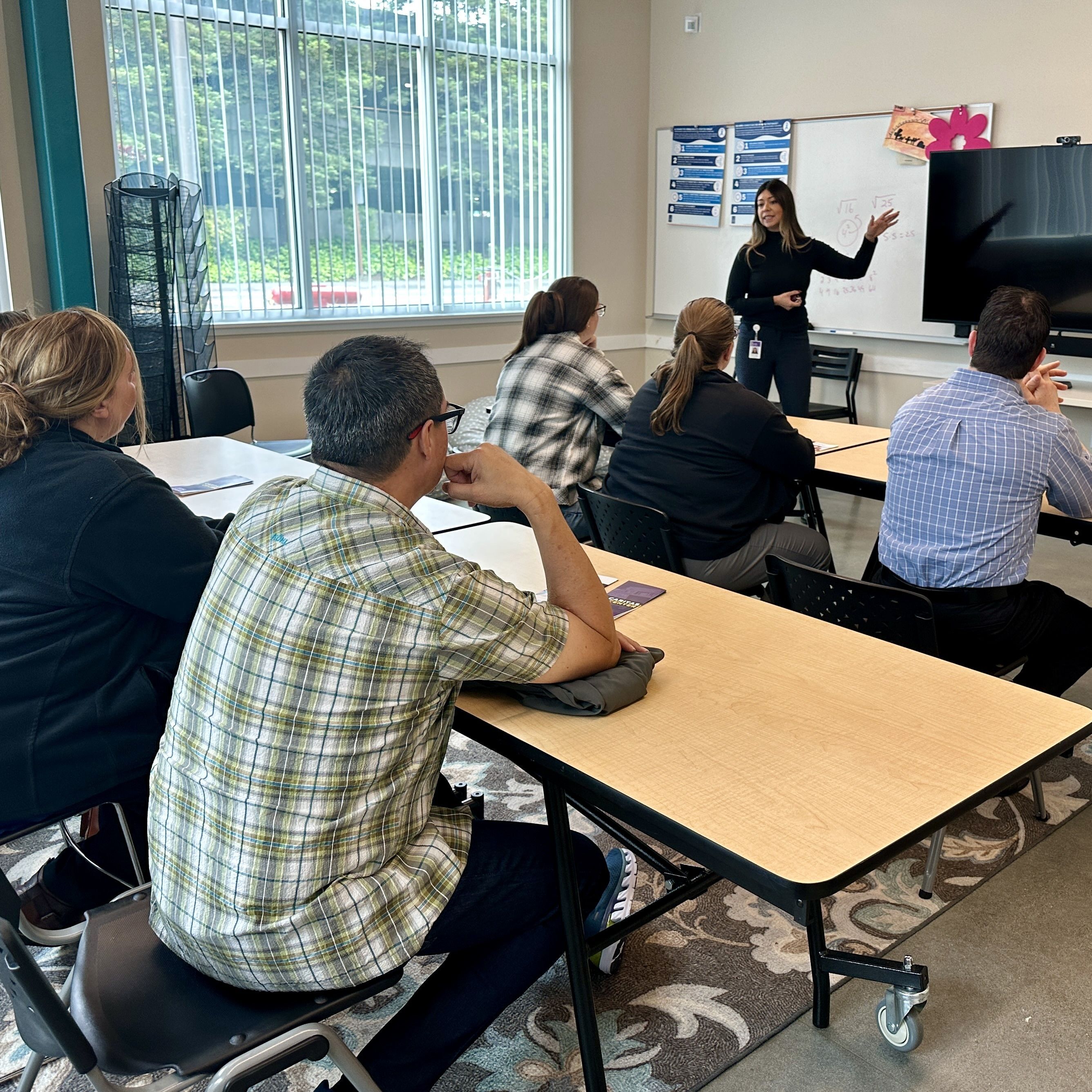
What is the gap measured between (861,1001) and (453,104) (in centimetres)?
564

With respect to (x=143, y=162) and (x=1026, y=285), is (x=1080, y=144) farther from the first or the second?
(x=143, y=162)

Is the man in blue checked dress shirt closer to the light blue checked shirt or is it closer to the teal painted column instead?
the light blue checked shirt

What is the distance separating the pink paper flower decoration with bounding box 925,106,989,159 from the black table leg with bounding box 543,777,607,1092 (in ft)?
16.2

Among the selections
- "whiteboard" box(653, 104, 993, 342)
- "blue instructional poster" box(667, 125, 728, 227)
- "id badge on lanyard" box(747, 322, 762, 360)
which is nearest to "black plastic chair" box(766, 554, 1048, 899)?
"id badge on lanyard" box(747, 322, 762, 360)

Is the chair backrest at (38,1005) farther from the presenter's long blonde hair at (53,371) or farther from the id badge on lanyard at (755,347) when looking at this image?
the id badge on lanyard at (755,347)

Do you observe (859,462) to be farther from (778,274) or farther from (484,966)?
(778,274)

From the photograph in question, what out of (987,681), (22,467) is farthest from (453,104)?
(987,681)

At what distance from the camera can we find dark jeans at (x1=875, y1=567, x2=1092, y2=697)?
2594mm

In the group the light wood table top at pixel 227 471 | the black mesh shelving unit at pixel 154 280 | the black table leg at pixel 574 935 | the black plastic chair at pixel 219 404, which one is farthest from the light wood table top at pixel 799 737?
the black mesh shelving unit at pixel 154 280

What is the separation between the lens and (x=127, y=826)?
204 cm

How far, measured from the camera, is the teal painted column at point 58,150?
15.7 ft

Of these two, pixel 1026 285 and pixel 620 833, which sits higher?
pixel 1026 285

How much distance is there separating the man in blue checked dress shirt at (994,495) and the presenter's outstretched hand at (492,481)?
1.33m

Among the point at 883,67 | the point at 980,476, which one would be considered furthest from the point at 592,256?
the point at 980,476
